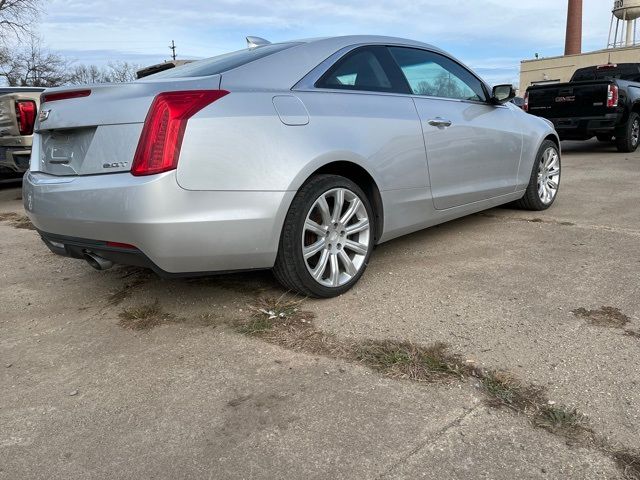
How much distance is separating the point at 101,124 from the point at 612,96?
31.4 feet

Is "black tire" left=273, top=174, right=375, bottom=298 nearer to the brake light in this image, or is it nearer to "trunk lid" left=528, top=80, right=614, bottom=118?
the brake light

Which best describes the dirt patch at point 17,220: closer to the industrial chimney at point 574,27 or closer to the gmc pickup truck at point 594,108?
the gmc pickup truck at point 594,108

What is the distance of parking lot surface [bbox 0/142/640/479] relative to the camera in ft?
6.55

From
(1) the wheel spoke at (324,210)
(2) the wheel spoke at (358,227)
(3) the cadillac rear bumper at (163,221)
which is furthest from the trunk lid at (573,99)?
(3) the cadillac rear bumper at (163,221)

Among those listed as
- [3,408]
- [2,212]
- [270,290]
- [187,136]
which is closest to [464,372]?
[270,290]

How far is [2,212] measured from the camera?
273 inches

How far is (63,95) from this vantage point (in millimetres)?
3172

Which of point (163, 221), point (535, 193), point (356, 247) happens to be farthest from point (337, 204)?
point (535, 193)

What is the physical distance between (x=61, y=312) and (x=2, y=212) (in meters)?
4.24

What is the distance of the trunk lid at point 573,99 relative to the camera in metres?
10.0

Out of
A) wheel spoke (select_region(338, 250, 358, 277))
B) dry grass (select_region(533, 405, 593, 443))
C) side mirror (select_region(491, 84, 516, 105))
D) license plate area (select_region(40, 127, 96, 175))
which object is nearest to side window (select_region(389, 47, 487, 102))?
side mirror (select_region(491, 84, 516, 105))

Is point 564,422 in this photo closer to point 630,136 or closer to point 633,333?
point 633,333

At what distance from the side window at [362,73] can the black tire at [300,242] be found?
613 millimetres

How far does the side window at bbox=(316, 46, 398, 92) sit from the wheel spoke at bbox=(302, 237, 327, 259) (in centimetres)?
94
